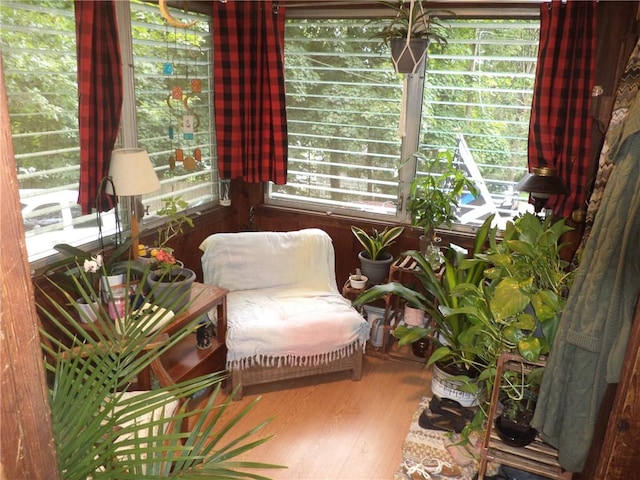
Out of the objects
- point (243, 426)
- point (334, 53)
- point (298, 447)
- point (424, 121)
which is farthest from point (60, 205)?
point (424, 121)

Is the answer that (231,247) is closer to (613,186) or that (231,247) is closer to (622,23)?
(613,186)

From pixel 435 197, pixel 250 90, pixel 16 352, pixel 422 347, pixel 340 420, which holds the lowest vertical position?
pixel 340 420

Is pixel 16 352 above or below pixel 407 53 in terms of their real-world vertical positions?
below

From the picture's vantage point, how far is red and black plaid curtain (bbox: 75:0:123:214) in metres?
2.28

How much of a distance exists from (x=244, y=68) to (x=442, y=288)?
1862 millimetres

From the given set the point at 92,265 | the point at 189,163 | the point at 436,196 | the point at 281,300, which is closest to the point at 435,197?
the point at 436,196

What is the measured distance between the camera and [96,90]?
2389mm

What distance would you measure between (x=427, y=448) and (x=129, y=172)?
184 centimetres

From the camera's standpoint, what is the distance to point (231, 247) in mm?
2963

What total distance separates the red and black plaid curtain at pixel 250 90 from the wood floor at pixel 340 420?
55.4 inches

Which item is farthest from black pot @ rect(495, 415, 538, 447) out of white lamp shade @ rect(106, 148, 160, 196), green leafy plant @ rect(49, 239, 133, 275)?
white lamp shade @ rect(106, 148, 160, 196)

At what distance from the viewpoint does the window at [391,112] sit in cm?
290

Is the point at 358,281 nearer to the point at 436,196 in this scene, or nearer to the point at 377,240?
the point at 377,240

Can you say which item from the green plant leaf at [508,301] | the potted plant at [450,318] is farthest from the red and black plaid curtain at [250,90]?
the green plant leaf at [508,301]
